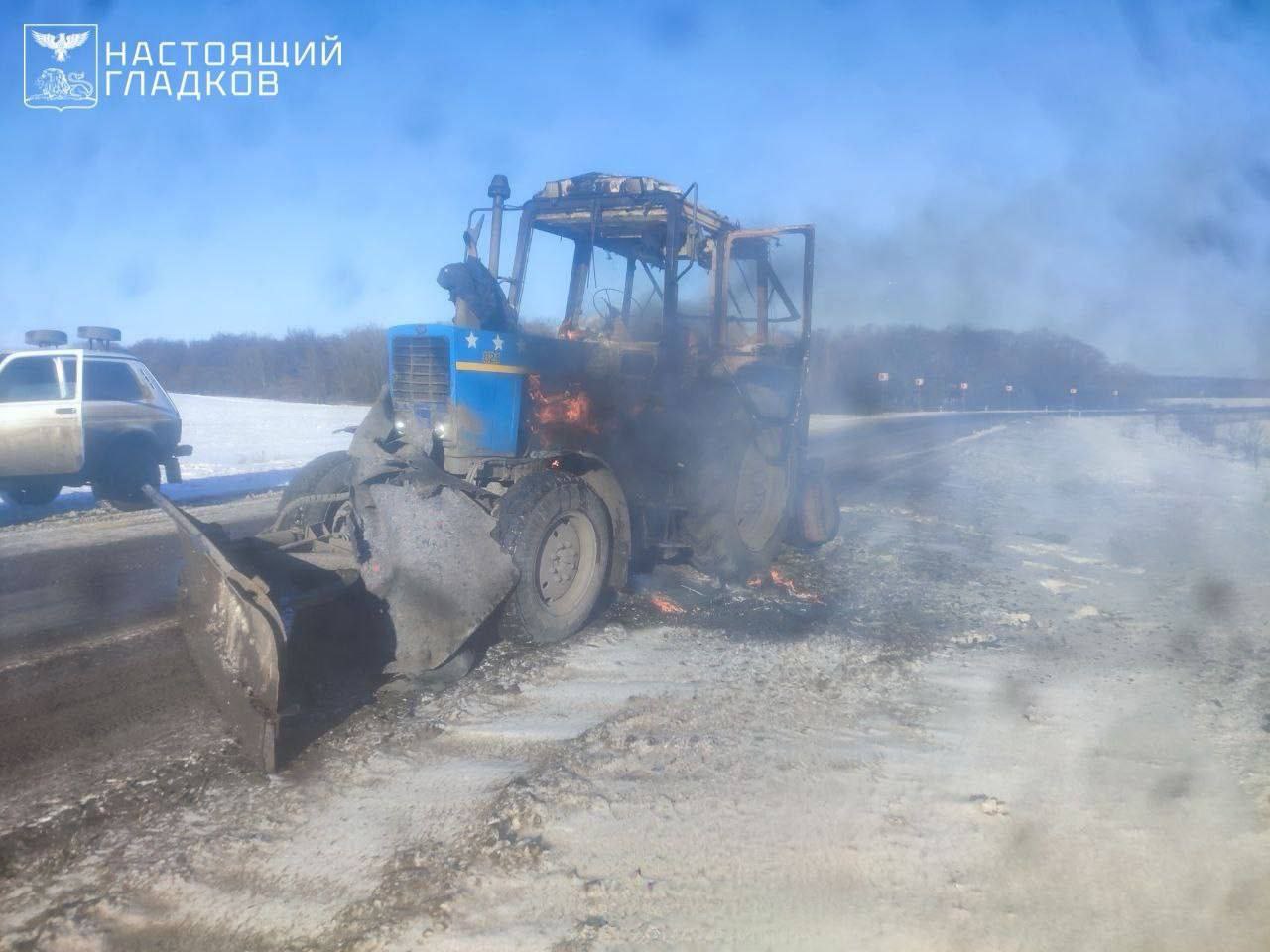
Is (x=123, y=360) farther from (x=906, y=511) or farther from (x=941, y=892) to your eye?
(x=941, y=892)

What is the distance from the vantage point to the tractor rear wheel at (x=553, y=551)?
495cm

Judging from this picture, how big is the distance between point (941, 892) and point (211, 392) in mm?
53102

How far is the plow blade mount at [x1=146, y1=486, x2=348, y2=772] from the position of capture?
3.66 m

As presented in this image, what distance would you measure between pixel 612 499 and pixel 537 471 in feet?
2.03

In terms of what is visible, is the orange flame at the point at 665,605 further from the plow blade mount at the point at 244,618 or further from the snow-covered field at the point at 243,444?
the snow-covered field at the point at 243,444

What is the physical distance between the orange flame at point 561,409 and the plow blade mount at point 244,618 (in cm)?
168

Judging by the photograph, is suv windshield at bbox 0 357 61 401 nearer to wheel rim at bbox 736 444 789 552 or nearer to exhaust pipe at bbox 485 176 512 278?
exhaust pipe at bbox 485 176 512 278

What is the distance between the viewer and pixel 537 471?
17.4ft

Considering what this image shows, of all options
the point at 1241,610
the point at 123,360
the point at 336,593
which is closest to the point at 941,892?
the point at 336,593

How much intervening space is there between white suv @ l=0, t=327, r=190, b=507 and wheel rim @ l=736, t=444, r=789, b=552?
813 centimetres

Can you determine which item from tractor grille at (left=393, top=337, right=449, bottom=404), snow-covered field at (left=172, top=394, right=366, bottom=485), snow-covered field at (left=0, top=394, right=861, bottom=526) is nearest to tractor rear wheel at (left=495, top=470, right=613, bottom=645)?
tractor grille at (left=393, top=337, right=449, bottom=404)

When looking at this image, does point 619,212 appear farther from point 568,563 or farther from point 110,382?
point 110,382

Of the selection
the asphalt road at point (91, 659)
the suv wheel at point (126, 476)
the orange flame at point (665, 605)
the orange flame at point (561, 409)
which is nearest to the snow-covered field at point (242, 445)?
the suv wheel at point (126, 476)

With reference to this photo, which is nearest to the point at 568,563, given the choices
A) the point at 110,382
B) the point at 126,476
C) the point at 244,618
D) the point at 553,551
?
the point at 553,551
